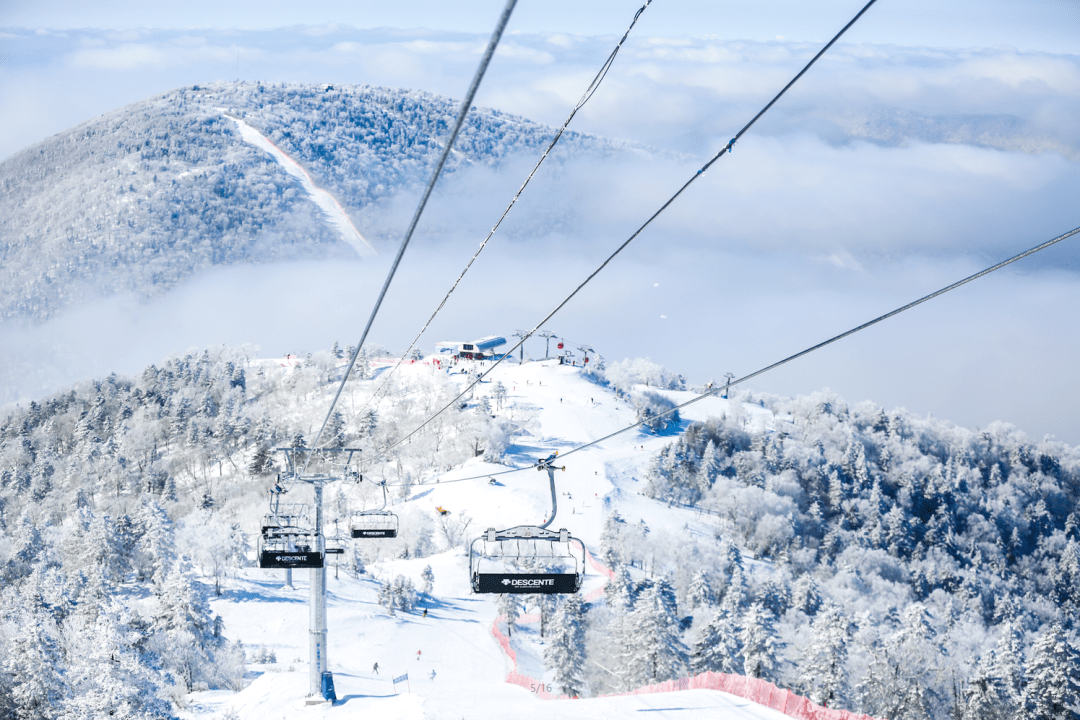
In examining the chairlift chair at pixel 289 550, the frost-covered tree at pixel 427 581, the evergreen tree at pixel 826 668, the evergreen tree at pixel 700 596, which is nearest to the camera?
the chairlift chair at pixel 289 550

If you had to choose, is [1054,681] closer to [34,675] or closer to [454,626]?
[454,626]

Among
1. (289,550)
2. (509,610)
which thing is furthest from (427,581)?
(289,550)

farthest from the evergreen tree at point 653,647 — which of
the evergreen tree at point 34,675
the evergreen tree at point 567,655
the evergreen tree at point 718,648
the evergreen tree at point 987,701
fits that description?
the evergreen tree at point 34,675

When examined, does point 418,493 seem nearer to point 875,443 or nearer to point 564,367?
point 564,367

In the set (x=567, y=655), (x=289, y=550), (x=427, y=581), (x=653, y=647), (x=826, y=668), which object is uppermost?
(x=289, y=550)

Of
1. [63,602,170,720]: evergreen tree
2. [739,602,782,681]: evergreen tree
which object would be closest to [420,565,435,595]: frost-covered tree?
[739,602,782,681]: evergreen tree

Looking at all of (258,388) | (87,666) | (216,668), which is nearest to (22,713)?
(87,666)

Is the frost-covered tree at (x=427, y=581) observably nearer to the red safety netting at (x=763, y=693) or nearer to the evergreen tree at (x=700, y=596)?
the evergreen tree at (x=700, y=596)
